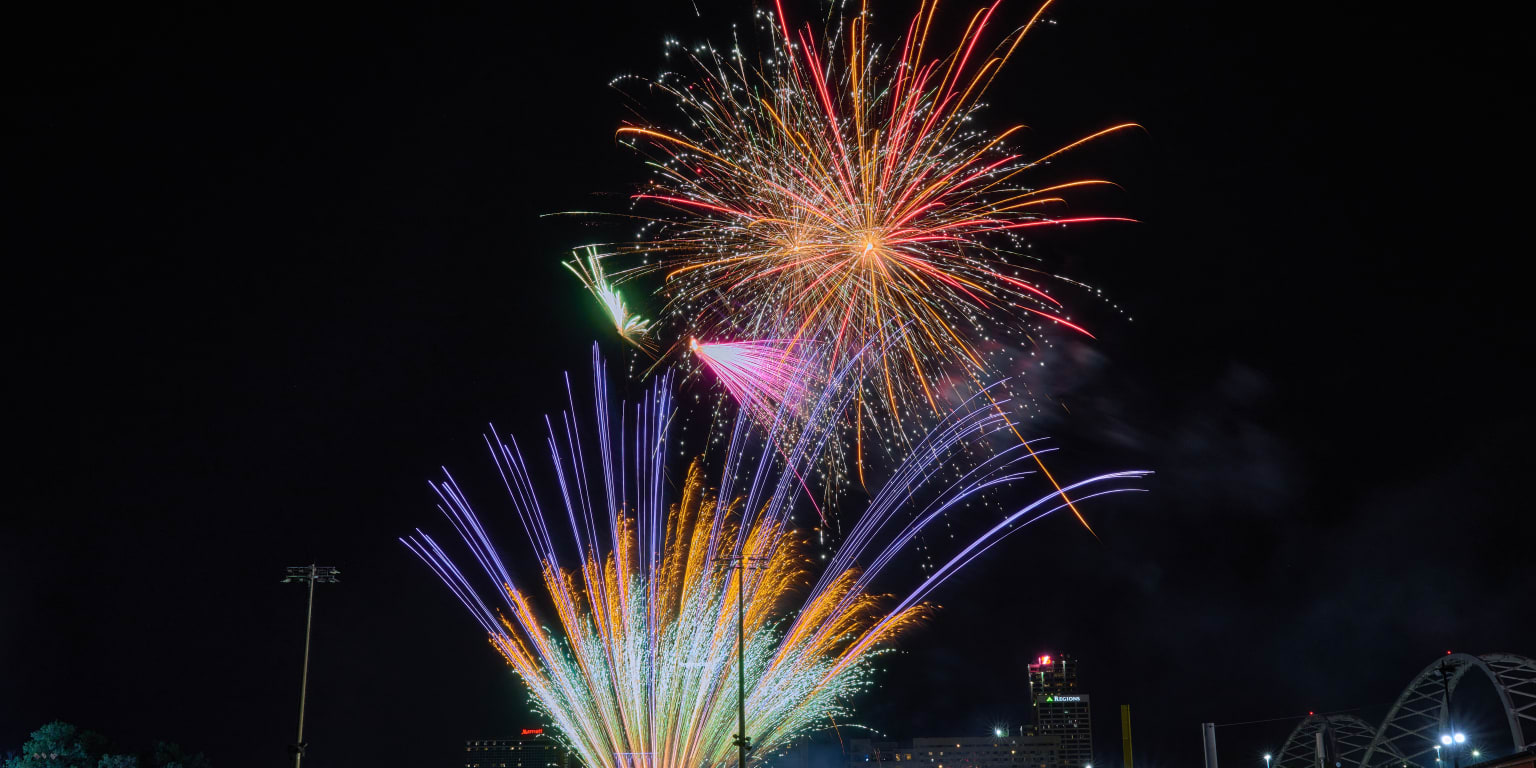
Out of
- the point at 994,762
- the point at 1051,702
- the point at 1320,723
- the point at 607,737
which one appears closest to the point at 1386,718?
the point at 1320,723

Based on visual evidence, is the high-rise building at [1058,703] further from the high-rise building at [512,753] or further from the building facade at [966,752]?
the high-rise building at [512,753]

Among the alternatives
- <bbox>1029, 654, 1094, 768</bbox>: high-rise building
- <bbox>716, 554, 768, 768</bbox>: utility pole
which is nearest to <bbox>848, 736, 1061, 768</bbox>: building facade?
<bbox>1029, 654, 1094, 768</bbox>: high-rise building

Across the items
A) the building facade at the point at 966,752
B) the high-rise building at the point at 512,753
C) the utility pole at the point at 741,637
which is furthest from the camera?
the building facade at the point at 966,752

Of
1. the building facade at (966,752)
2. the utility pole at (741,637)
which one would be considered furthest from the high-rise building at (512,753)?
the utility pole at (741,637)

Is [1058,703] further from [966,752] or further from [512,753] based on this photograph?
[512,753]

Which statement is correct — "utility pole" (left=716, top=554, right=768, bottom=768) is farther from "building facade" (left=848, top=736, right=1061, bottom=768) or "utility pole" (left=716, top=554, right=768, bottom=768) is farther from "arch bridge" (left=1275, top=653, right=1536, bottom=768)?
"building facade" (left=848, top=736, right=1061, bottom=768)

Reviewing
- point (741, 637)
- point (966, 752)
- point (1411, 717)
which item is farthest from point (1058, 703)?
point (741, 637)
